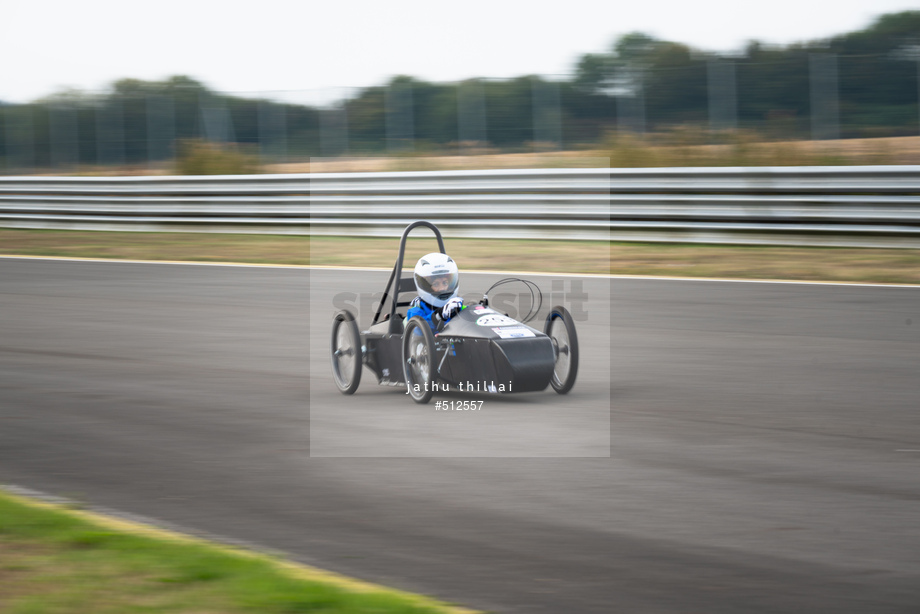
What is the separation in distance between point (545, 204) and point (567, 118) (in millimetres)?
3000

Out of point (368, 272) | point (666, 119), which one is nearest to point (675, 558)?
point (368, 272)

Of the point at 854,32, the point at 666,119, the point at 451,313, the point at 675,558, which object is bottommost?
the point at 675,558

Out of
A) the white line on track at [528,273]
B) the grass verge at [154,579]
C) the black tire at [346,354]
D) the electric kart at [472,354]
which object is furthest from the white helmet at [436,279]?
the white line on track at [528,273]

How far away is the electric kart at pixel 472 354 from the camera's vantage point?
270 inches

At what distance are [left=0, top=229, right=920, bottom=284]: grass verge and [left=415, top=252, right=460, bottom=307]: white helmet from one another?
7373 mm

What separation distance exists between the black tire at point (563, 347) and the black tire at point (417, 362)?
2.74 ft

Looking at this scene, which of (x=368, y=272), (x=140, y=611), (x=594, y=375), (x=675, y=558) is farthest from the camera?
(x=368, y=272)

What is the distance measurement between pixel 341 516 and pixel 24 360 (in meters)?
5.55

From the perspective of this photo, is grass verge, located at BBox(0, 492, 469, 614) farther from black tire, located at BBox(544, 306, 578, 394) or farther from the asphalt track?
black tire, located at BBox(544, 306, 578, 394)

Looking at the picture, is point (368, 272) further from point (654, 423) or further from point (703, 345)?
point (654, 423)

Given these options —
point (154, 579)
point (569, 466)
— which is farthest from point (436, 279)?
point (154, 579)

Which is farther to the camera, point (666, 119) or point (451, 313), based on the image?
point (666, 119)

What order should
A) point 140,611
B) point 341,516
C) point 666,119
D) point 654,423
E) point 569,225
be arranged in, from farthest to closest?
point 666,119 < point 569,225 < point 654,423 < point 341,516 < point 140,611

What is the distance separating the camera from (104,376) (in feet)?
28.0
